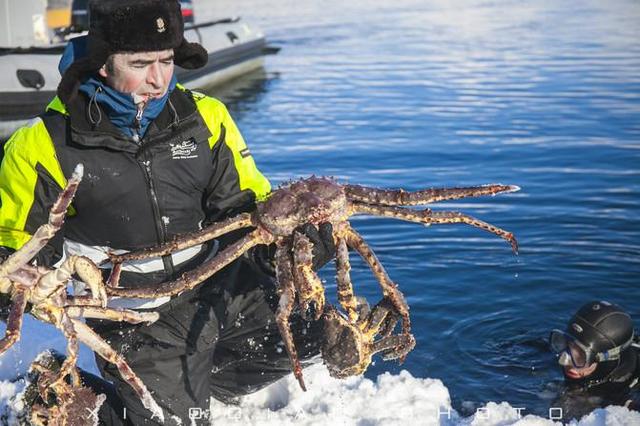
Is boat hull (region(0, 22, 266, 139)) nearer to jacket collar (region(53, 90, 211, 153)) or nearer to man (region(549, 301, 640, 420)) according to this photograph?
man (region(549, 301, 640, 420))

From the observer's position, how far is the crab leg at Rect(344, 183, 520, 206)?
141 inches

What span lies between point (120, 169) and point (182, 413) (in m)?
1.31

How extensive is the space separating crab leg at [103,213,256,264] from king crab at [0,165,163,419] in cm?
29

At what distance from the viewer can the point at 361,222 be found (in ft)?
30.2

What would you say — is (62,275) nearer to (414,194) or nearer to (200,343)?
(200,343)

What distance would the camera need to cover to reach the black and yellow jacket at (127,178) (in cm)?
376

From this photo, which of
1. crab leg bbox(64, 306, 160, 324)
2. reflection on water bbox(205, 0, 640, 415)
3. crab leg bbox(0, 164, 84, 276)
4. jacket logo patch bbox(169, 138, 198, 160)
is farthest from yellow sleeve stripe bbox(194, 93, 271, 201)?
reflection on water bbox(205, 0, 640, 415)

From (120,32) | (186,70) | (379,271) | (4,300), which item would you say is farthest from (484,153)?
(4,300)

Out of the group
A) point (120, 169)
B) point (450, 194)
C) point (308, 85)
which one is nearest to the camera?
point (450, 194)

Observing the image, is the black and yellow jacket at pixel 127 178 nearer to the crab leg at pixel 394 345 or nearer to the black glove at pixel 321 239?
the black glove at pixel 321 239

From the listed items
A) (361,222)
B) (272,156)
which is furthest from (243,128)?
(361,222)

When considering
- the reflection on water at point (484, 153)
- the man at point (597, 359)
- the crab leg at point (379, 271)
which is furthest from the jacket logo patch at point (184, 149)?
the man at point (597, 359)

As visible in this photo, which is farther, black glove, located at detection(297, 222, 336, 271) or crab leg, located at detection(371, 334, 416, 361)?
crab leg, located at detection(371, 334, 416, 361)

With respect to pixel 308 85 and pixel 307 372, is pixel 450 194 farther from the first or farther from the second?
pixel 308 85
